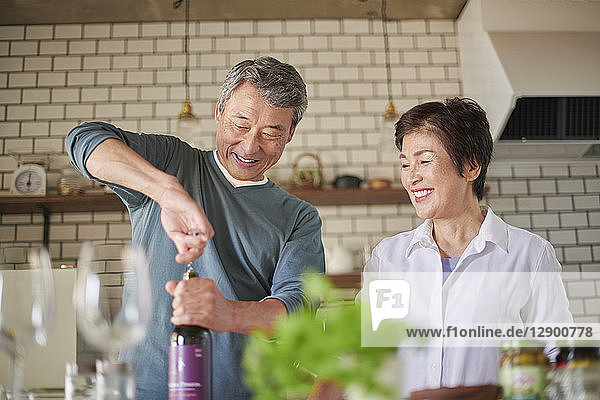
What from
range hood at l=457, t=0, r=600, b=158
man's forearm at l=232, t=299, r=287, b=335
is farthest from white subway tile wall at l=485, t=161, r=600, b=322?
man's forearm at l=232, t=299, r=287, b=335

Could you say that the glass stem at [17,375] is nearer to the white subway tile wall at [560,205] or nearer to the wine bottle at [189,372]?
the wine bottle at [189,372]

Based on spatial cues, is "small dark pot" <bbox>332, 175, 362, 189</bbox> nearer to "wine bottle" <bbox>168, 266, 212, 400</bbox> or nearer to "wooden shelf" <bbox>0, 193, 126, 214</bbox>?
"wooden shelf" <bbox>0, 193, 126, 214</bbox>

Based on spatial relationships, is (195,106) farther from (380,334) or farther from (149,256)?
(380,334)

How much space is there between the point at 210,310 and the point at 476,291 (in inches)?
40.5

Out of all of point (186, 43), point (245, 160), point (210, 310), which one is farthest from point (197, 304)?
point (186, 43)

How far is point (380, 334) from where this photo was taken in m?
0.92

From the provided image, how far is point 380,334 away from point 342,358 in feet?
0.21

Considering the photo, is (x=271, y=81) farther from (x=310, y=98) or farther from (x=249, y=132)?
(x=310, y=98)

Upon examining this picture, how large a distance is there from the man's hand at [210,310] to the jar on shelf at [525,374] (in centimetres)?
54

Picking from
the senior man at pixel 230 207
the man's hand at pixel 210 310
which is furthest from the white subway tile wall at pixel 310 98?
the man's hand at pixel 210 310

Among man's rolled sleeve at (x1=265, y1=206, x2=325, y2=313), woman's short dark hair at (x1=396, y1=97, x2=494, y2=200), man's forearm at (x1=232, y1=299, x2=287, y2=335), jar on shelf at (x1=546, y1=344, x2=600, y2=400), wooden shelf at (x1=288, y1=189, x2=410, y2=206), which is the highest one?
wooden shelf at (x1=288, y1=189, x2=410, y2=206)

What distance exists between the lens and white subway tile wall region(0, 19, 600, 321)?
15.1ft

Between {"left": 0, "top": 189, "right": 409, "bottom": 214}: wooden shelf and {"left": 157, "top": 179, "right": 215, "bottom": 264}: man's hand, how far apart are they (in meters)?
2.76

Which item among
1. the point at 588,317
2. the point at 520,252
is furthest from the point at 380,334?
the point at 588,317
